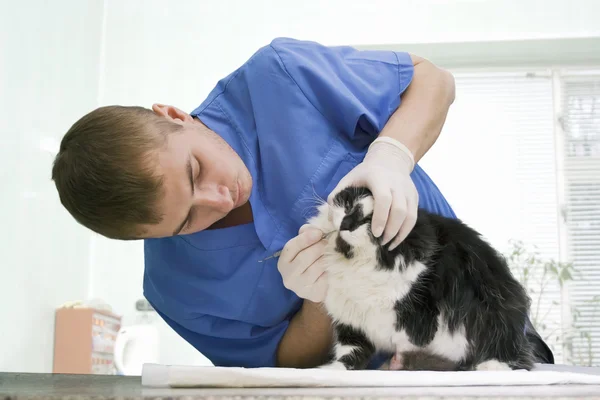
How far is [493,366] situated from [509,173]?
10.1ft

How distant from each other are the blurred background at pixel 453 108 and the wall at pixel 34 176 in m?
0.02

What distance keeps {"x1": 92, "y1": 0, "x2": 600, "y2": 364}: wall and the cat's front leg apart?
2.62m

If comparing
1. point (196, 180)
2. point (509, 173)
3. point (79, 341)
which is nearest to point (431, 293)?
point (196, 180)

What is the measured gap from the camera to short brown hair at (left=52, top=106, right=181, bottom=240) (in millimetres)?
970

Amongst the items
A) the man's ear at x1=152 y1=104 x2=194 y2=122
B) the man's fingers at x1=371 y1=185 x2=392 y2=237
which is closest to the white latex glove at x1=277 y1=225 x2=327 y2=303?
the man's fingers at x1=371 y1=185 x2=392 y2=237

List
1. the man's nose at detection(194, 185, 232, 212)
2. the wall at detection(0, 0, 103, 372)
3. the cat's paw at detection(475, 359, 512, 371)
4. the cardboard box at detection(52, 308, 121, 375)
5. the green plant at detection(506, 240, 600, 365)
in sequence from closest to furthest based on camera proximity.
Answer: the cat's paw at detection(475, 359, 512, 371)
the man's nose at detection(194, 185, 232, 212)
the wall at detection(0, 0, 103, 372)
the cardboard box at detection(52, 308, 121, 375)
the green plant at detection(506, 240, 600, 365)

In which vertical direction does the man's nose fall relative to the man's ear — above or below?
below

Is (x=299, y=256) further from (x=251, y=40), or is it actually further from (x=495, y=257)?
(x=251, y=40)

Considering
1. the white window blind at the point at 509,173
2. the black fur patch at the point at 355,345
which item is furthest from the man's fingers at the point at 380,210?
the white window blind at the point at 509,173

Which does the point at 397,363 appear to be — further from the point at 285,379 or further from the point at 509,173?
the point at 509,173

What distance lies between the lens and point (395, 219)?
97cm

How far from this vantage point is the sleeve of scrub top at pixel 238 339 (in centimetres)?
122

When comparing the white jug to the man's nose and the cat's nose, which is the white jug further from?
the cat's nose

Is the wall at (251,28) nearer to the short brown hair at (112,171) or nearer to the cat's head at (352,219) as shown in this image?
the short brown hair at (112,171)
